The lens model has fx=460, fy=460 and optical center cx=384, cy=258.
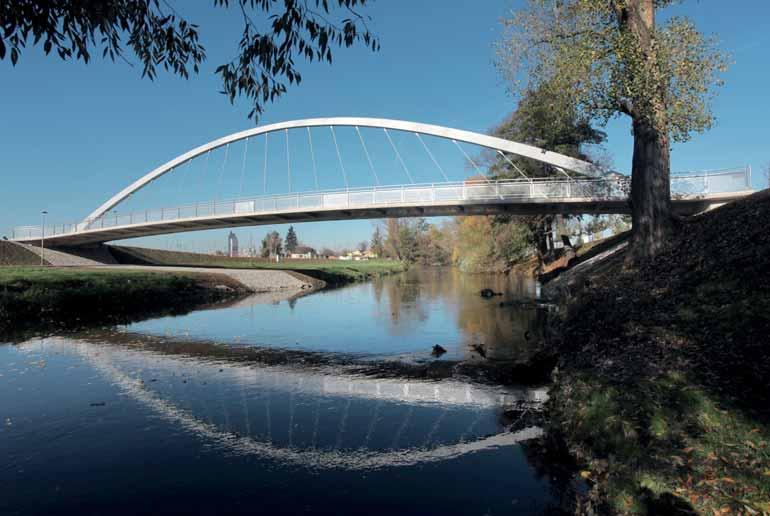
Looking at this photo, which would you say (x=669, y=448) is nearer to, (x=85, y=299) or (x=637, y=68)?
(x=637, y=68)

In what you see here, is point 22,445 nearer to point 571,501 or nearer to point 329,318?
point 571,501

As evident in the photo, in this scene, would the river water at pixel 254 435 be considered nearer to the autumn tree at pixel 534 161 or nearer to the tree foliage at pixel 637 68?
the tree foliage at pixel 637 68

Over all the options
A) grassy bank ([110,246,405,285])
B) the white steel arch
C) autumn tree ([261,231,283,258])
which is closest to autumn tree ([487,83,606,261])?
the white steel arch

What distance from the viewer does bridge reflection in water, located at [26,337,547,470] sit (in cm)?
562

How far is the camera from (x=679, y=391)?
4883 millimetres

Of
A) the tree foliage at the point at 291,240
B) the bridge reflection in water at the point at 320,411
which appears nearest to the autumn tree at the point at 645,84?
the bridge reflection in water at the point at 320,411

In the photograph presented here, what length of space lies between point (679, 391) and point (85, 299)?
20.5 meters

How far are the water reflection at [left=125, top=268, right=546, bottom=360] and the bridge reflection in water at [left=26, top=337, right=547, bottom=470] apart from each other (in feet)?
8.68

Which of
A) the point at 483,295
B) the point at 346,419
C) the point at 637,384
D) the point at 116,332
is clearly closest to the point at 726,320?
the point at 637,384

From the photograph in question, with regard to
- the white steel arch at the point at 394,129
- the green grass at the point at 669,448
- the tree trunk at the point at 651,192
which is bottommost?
the green grass at the point at 669,448

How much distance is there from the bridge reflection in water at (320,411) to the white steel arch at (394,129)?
2071 centimetres

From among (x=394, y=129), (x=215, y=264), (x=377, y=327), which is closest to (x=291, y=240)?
(x=215, y=264)

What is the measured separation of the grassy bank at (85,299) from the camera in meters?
16.1

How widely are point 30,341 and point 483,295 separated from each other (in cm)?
2075
